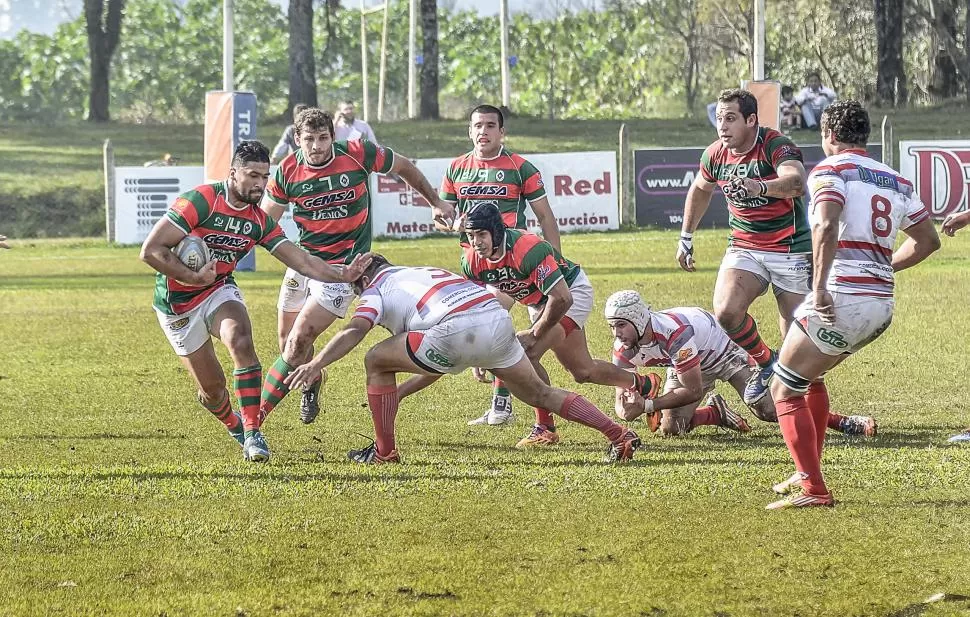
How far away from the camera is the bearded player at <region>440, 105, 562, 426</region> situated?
11.2 meters

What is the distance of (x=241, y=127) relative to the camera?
21906 millimetres

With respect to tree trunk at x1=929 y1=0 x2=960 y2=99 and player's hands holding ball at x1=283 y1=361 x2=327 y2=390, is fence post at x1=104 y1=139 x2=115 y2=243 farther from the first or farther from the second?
tree trunk at x1=929 y1=0 x2=960 y2=99

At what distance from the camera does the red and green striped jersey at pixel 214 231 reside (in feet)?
31.5

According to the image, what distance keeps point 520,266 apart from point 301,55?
35.1 m

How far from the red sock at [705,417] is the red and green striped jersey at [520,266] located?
158 cm

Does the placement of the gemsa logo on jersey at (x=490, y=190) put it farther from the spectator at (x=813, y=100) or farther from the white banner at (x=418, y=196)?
the spectator at (x=813, y=100)

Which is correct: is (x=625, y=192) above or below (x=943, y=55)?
below

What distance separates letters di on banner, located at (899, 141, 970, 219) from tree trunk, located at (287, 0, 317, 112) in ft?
69.2

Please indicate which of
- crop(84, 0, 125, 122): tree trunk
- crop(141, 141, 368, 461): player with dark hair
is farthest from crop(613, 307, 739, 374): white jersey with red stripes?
crop(84, 0, 125, 122): tree trunk

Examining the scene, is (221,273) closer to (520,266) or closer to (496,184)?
(520,266)

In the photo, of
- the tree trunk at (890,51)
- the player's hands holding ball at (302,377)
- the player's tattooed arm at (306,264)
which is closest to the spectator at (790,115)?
the tree trunk at (890,51)

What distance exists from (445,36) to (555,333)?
9745cm

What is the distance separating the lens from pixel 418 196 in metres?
28.2

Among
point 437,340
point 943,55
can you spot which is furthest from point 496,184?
point 943,55
